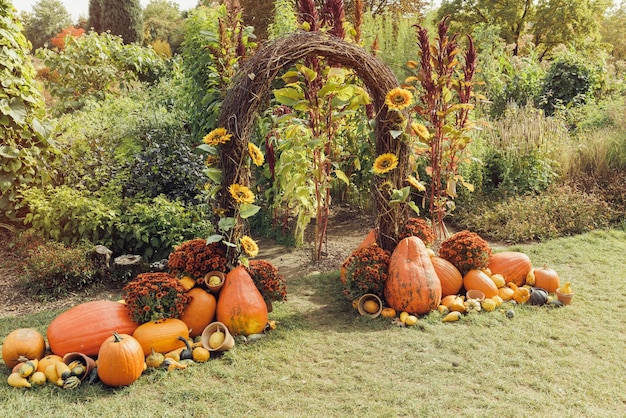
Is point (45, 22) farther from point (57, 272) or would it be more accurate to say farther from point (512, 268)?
point (512, 268)

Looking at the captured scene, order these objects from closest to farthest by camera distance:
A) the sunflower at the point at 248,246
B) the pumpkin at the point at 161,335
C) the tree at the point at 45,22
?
the pumpkin at the point at 161,335
the sunflower at the point at 248,246
the tree at the point at 45,22

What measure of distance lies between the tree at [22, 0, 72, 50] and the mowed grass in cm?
Answer: 3351

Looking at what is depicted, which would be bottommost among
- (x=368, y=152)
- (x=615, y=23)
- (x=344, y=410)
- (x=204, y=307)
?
(x=344, y=410)

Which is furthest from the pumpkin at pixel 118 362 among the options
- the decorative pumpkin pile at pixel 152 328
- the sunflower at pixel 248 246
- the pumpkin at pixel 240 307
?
the sunflower at pixel 248 246

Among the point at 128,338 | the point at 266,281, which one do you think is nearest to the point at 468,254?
the point at 266,281

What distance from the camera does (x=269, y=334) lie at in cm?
319

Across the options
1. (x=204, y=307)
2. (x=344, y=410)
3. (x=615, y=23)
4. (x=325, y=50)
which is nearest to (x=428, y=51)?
(x=325, y=50)

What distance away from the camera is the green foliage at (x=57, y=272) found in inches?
154

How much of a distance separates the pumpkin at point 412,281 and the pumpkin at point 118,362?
169 cm

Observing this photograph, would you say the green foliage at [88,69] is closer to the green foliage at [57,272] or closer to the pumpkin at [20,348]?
the green foliage at [57,272]

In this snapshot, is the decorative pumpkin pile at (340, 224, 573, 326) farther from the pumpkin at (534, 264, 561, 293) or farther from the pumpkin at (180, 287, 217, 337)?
the pumpkin at (180, 287, 217, 337)

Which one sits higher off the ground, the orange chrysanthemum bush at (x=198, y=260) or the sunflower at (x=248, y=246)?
the sunflower at (x=248, y=246)

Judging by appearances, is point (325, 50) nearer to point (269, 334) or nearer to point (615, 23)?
point (269, 334)

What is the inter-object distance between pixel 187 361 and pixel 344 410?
0.95m
